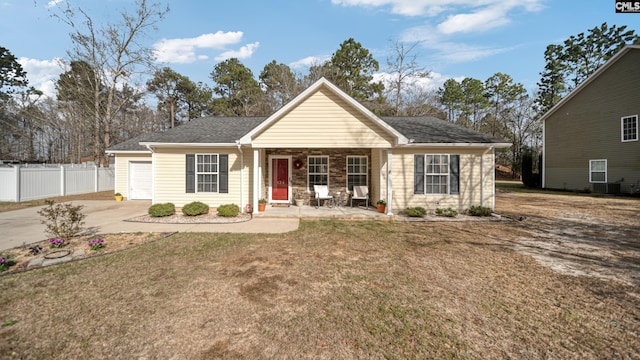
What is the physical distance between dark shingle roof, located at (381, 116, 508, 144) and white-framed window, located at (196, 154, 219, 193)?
308 inches

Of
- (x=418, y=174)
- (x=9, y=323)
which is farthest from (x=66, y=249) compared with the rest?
(x=418, y=174)

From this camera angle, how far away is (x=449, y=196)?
10.4 metres

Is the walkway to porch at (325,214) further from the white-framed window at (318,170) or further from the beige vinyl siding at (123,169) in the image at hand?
the beige vinyl siding at (123,169)

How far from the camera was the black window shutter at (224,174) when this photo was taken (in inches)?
409

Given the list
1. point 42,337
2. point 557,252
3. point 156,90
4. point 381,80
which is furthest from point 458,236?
point 156,90

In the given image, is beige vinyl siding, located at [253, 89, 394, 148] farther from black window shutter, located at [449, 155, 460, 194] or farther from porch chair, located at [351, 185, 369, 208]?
black window shutter, located at [449, 155, 460, 194]

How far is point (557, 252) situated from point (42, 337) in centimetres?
916

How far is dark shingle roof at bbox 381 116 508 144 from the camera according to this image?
33.1 ft

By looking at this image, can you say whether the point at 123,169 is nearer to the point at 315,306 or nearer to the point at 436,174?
the point at 315,306

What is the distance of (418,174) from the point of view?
34.1ft

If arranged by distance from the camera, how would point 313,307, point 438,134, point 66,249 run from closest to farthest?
point 313,307 < point 66,249 < point 438,134

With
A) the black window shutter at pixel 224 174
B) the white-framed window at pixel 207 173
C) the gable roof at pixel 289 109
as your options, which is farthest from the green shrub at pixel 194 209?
the gable roof at pixel 289 109

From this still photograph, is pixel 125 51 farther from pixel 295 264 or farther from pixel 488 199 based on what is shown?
pixel 488 199

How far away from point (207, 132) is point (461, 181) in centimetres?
1097
